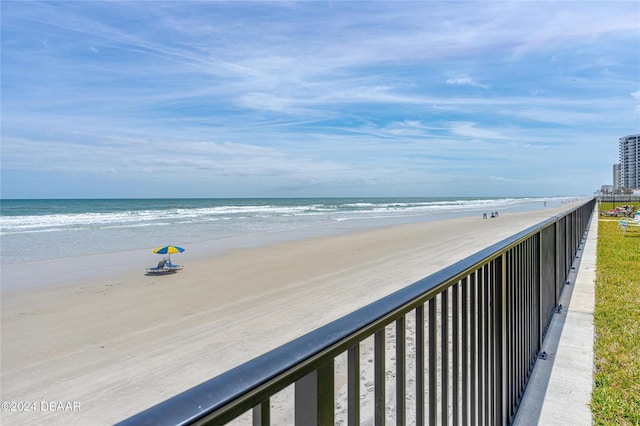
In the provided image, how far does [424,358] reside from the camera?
2100mm

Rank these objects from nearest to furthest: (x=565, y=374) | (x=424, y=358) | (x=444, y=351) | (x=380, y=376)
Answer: (x=380, y=376) → (x=444, y=351) → (x=424, y=358) → (x=565, y=374)

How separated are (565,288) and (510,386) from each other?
4138mm

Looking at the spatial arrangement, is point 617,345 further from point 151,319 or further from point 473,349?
point 151,319

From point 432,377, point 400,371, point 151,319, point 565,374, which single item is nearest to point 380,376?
point 400,371

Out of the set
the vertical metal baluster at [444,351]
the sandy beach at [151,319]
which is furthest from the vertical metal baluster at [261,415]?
the sandy beach at [151,319]

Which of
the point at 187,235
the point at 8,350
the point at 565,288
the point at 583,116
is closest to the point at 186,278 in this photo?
the point at 8,350

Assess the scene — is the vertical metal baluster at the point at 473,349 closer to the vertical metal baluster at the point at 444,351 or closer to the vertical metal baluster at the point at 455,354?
the vertical metal baluster at the point at 455,354

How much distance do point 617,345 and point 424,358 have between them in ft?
9.68

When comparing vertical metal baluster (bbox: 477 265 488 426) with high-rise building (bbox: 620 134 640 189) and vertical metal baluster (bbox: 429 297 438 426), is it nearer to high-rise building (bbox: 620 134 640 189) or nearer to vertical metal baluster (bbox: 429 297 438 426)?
vertical metal baluster (bbox: 429 297 438 426)

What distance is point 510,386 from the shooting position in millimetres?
2658

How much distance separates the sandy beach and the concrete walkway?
3.11 metres

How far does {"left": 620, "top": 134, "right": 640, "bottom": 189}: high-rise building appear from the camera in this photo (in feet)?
257

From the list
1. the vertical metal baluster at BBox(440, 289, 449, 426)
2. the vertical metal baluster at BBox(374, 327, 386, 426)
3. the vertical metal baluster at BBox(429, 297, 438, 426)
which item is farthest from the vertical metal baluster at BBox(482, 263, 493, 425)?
the vertical metal baluster at BBox(374, 327, 386, 426)

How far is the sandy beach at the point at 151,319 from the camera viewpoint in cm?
425
